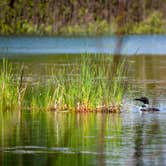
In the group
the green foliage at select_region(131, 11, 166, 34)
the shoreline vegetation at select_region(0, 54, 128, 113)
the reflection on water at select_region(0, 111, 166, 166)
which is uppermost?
the green foliage at select_region(131, 11, 166, 34)

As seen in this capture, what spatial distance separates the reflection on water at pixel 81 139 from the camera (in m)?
11.9

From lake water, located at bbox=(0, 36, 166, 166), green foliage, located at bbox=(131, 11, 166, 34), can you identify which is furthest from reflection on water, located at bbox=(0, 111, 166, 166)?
green foliage, located at bbox=(131, 11, 166, 34)

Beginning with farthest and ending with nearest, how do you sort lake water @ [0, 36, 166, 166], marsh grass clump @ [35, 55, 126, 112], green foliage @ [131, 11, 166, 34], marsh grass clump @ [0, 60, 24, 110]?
green foliage @ [131, 11, 166, 34]
marsh grass clump @ [0, 60, 24, 110]
marsh grass clump @ [35, 55, 126, 112]
lake water @ [0, 36, 166, 166]

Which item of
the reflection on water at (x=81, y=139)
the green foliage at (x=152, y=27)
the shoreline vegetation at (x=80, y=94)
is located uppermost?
the green foliage at (x=152, y=27)

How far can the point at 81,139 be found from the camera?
13.9 metres

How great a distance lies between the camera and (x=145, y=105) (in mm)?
17953

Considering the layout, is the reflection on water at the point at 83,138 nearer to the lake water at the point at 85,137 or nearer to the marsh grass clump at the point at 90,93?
the lake water at the point at 85,137

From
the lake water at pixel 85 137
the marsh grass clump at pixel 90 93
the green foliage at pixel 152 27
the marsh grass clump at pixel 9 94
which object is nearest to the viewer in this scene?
the lake water at pixel 85 137

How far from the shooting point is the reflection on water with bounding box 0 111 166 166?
11.9 meters

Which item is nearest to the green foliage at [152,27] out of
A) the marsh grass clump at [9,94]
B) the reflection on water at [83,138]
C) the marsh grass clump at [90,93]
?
the reflection on water at [83,138]

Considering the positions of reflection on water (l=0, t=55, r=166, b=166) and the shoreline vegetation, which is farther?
the shoreline vegetation

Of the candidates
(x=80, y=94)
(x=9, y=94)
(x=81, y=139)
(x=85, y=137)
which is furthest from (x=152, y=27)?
(x=81, y=139)

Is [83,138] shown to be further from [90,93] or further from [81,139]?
[90,93]

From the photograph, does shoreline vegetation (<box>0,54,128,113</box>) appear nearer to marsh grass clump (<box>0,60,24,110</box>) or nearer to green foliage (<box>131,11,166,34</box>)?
marsh grass clump (<box>0,60,24,110</box>)
